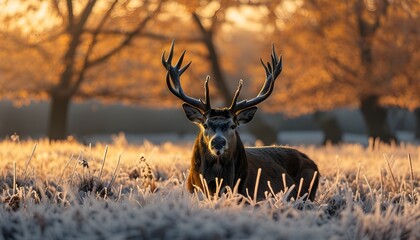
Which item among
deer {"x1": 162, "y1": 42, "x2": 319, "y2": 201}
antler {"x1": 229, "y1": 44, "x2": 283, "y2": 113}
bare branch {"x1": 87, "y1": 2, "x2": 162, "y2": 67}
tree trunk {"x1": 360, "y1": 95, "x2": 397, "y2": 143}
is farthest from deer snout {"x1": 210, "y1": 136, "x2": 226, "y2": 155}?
tree trunk {"x1": 360, "y1": 95, "x2": 397, "y2": 143}

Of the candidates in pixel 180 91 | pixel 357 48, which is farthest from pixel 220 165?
pixel 357 48

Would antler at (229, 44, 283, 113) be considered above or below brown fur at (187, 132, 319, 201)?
above

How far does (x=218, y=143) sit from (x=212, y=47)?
16.5 meters

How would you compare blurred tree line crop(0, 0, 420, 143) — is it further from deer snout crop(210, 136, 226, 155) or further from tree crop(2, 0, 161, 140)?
deer snout crop(210, 136, 226, 155)

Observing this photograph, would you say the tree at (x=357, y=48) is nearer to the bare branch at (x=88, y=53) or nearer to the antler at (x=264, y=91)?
the bare branch at (x=88, y=53)

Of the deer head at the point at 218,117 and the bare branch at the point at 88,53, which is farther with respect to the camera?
the bare branch at the point at 88,53

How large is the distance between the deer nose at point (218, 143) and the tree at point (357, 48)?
13434mm

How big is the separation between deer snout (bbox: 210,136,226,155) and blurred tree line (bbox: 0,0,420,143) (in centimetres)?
1079

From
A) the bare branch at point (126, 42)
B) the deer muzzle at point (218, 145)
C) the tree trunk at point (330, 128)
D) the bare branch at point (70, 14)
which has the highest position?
the bare branch at point (70, 14)

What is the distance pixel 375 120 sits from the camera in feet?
75.6

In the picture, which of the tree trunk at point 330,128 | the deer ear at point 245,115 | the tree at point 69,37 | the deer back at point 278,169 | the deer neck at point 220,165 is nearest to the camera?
the deer neck at point 220,165

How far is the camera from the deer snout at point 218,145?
6415mm

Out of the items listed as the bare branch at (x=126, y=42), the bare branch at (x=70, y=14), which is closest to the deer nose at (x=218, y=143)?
the bare branch at (x=70, y=14)

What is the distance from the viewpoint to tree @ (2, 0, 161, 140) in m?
18.1
